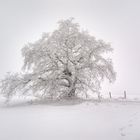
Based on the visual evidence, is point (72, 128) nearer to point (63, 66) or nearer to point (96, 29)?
point (63, 66)

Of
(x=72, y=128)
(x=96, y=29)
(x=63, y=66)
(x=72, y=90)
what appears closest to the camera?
(x=72, y=128)

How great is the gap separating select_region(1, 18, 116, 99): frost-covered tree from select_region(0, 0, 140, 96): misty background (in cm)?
286

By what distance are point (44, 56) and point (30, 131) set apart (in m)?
9.29

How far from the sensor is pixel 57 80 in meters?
15.3

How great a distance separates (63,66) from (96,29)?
389ft

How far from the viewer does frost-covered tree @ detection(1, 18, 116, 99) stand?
15.1m

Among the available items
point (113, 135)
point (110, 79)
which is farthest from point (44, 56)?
point (113, 135)

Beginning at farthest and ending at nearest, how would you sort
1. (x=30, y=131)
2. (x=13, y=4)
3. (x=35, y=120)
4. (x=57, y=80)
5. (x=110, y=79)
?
(x=13, y=4) → (x=110, y=79) → (x=57, y=80) → (x=35, y=120) → (x=30, y=131)

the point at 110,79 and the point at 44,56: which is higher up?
the point at 44,56

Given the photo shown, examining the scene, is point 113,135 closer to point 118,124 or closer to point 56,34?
point 118,124

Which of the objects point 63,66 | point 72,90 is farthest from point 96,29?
point 72,90

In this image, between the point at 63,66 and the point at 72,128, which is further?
the point at 63,66

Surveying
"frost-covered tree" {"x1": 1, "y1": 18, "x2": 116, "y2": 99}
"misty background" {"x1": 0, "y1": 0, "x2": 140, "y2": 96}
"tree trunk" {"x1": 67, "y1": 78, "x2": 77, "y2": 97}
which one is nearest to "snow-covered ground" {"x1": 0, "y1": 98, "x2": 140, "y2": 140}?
"frost-covered tree" {"x1": 1, "y1": 18, "x2": 116, "y2": 99}

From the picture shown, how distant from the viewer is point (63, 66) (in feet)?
53.2
